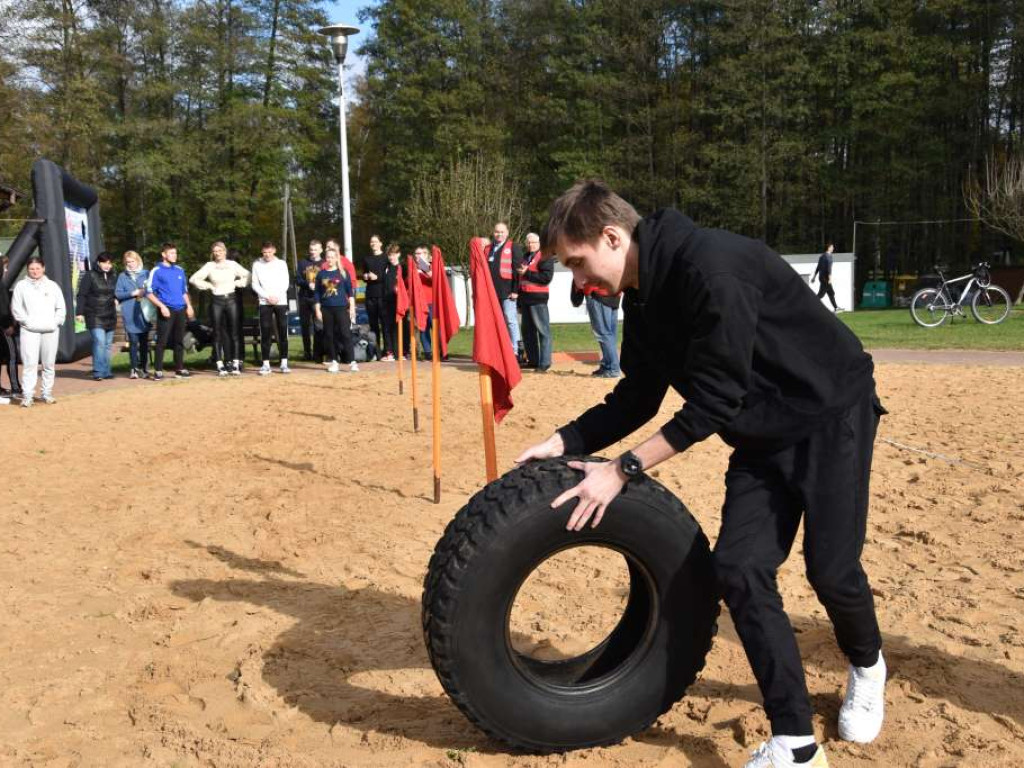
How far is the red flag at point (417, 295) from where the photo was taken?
31.1 ft

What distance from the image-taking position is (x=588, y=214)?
2.66m

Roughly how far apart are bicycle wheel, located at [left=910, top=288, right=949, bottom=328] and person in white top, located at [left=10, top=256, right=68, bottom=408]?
16.2 meters

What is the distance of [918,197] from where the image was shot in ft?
146

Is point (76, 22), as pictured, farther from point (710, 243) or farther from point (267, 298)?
point (710, 243)

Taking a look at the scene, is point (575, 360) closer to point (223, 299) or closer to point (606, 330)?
point (606, 330)

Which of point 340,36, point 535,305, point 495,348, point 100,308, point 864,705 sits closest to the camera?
point 864,705

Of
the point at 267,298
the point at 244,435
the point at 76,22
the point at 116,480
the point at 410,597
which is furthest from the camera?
the point at 76,22

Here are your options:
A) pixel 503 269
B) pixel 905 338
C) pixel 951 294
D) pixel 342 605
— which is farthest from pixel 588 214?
pixel 951 294

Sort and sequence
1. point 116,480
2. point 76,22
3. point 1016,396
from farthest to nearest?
1. point 76,22
2. point 1016,396
3. point 116,480

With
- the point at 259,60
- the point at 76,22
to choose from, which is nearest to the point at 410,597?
the point at 76,22

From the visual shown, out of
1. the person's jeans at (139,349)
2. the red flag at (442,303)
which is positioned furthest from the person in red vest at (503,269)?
the red flag at (442,303)

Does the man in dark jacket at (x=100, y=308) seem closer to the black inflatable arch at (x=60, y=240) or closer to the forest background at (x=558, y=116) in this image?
the black inflatable arch at (x=60, y=240)

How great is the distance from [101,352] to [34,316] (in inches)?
118

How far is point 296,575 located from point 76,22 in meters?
34.2
